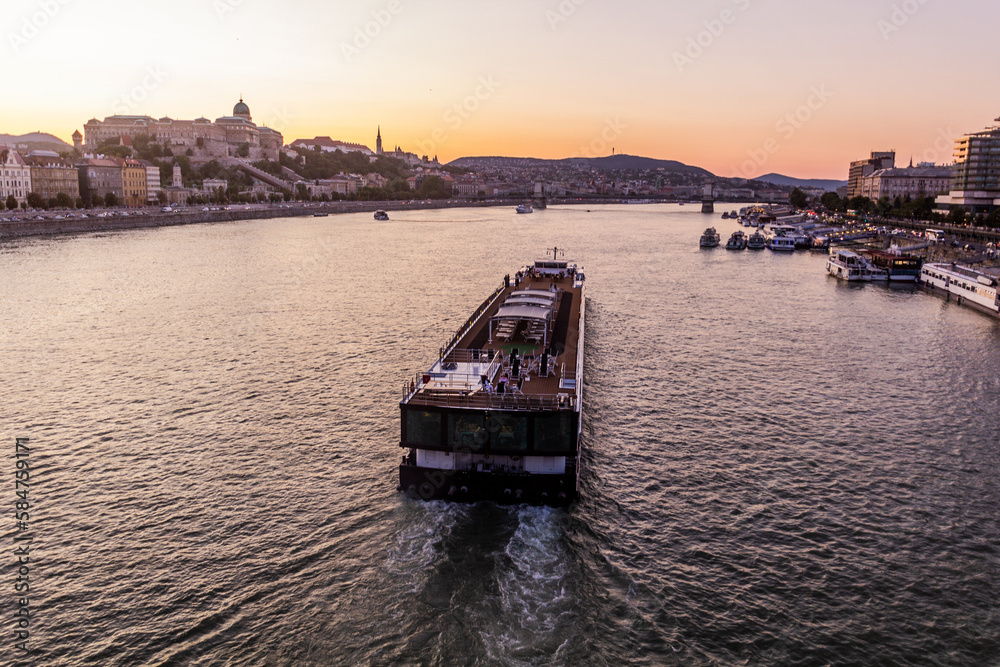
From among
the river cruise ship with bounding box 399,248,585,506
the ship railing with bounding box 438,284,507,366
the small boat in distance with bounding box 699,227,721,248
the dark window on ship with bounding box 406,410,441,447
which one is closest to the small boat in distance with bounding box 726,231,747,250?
the small boat in distance with bounding box 699,227,721,248

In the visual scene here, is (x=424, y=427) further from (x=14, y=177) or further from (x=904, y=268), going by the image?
(x=14, y=177)

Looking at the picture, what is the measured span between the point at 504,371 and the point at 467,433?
329 centimetres

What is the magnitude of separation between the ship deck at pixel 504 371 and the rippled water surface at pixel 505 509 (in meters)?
1.95

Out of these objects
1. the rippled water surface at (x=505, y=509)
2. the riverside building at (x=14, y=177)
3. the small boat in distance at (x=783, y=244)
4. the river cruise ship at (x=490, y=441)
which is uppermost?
the riverside building at (x=14, y=177)

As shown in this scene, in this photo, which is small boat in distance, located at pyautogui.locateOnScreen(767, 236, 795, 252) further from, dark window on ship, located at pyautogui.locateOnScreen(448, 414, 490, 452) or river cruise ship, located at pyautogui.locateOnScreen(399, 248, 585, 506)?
dark window on ship, located at pyautogui.locateOnScreen(448, 414, 490, 452)

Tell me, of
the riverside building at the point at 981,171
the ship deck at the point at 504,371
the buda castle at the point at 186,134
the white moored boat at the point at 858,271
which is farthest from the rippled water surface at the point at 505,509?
the buda castle at the point at 186,134

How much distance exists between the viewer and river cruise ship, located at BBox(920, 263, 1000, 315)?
37.5 m

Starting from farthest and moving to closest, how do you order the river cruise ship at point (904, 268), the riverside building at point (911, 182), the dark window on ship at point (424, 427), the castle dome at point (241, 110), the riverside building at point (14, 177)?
the castle dome at point (241, 110), the riverside building at point (911, 182), the riverside building at point (14, 177), the river cruise ship at point (904, 268), the dark window on ship at point (424, 427)

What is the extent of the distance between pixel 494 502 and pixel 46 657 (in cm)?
737

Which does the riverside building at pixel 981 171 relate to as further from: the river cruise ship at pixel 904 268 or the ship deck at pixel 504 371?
the ship deck at pixel 504 371

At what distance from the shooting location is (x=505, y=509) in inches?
530

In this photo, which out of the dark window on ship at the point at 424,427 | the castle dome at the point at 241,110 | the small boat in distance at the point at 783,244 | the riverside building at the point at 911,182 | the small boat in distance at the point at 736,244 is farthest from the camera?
the castle dome at the point at 241,110

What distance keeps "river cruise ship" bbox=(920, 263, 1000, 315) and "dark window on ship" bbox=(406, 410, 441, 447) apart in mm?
35273

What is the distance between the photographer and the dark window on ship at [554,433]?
13320 millimetres
